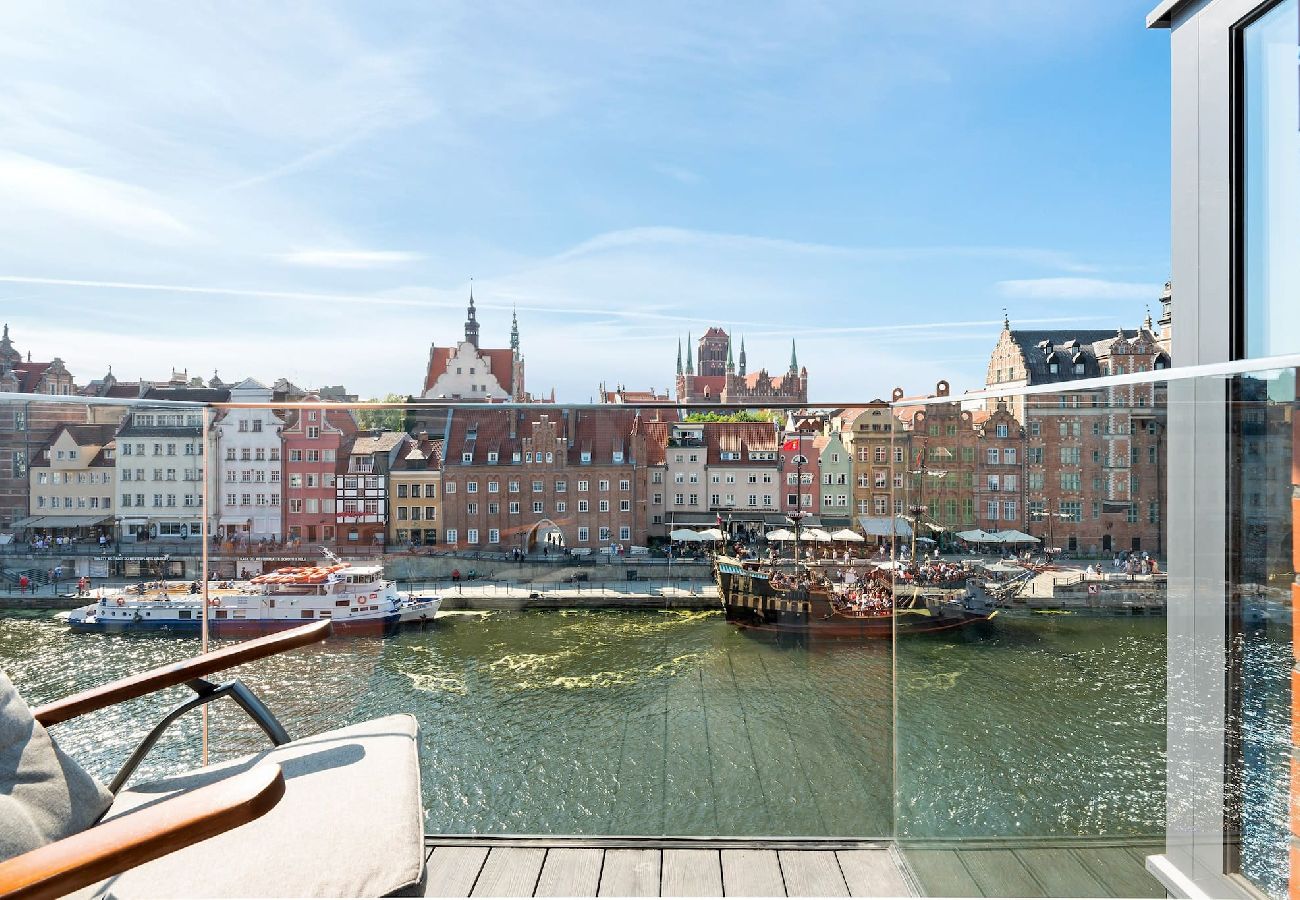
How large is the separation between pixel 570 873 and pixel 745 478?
6.56 feet

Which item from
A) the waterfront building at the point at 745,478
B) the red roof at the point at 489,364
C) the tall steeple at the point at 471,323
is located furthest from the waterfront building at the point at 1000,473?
the tall steeple at the point at 471,323

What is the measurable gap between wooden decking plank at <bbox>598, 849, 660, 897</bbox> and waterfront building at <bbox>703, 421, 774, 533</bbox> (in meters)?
1.22

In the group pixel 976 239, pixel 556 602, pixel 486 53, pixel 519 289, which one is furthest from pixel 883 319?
pixel 556 602

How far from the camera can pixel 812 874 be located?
178 cm

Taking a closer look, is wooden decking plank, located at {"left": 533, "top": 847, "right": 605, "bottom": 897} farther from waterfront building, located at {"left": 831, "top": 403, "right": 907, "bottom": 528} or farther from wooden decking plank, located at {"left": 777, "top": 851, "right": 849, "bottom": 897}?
waterfront building, located at {"left": 831, "top": 403, "right": 907, "bottom": 528}

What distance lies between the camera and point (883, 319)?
6344 cm

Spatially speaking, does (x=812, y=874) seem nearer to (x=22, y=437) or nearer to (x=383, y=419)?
(x=383, y=419)

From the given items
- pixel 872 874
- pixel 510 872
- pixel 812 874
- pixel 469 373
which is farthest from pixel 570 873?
pixel 469 373

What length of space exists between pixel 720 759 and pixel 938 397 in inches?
44.8

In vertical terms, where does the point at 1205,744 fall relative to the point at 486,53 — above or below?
below

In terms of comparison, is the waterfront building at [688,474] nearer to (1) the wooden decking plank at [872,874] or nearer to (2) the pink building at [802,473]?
(2) the pink building at [802,473]

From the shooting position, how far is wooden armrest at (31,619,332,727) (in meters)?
1.24

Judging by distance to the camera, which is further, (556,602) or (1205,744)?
(556,602)

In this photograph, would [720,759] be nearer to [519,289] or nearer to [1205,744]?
[1205,744]
